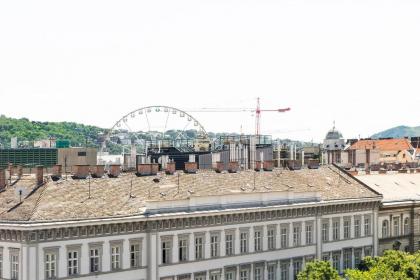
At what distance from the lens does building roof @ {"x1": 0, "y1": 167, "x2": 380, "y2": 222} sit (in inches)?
2680

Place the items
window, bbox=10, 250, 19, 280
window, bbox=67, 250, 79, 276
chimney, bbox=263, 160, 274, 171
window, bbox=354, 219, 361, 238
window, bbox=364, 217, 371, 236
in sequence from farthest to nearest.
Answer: window, bbox=364, 217, 371, 236 → window, bbox=354, 219, 361, 238 → chimney, bbox=263, 160, 274, 171 → window, bbox=67, 250, 79, 276 → window, bbox=10, 250, 19, 280

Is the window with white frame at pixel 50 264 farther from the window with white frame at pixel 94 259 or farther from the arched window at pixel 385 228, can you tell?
the arched window at pixel 385 228

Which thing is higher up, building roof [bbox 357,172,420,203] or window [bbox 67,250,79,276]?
building roof [bbox 357,172,420,203]

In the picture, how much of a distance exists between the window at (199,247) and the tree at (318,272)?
10.1 m

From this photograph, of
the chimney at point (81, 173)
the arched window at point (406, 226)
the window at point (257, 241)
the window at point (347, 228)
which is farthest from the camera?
the arched window at point (406, 226)

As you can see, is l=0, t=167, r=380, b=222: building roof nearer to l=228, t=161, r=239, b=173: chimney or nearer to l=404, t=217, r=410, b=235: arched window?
l=228, t=161, r=239, b=173: chimney

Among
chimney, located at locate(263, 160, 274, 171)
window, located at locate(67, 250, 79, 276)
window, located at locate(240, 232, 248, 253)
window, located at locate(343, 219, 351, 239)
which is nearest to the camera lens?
window, located at locate(67, 250, 79, 276)

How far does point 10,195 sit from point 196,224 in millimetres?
15515

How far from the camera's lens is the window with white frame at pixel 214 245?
78.5 metres

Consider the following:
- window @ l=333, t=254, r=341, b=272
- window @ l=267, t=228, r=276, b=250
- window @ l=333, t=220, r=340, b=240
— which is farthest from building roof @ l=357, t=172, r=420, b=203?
window @ l=267, t=228, r=276, b=250

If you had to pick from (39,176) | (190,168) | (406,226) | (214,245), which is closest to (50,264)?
(39,176)

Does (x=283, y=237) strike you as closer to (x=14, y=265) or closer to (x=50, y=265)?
(x=50, y=265)

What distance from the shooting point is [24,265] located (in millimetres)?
64312

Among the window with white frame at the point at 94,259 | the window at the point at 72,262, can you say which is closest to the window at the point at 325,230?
the window with white frame at the point at 94,259
